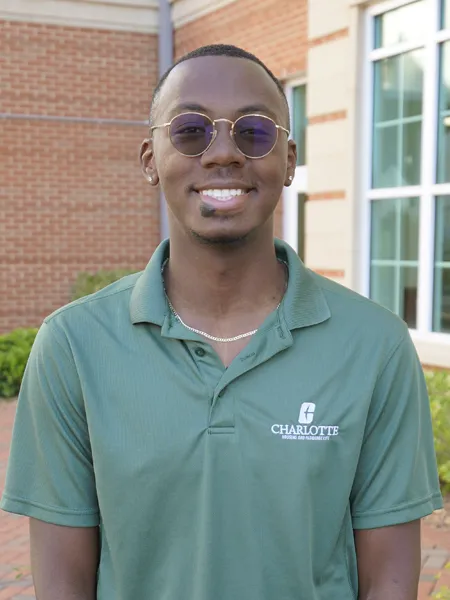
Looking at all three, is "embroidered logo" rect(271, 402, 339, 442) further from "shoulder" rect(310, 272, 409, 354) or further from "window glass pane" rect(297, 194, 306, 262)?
"window glass pane" rect(297, 194, 306, 262)

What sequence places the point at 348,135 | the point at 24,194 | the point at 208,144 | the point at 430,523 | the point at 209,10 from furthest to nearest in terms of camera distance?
the point at 24,194
the point at 209,10
the point at 348,135
the point at 430,523
the point at 208,144

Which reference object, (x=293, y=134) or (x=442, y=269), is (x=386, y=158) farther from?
(x=293, y=134)

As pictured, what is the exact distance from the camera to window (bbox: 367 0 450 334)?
18.7ft

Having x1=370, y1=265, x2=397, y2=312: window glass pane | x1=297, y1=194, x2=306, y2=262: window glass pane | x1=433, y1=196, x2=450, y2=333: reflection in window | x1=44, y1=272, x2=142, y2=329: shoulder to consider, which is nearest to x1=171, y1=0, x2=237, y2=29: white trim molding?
x1=297, y1=194, x2=306, y2=262: window glass pane

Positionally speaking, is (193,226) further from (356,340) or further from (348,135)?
(348,135)

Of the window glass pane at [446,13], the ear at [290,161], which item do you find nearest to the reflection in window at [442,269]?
the window glass pane at [446,13]

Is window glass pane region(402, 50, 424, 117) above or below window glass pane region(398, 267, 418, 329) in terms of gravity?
above

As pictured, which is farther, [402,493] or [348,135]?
[348,135]

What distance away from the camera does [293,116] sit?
8.47 metres

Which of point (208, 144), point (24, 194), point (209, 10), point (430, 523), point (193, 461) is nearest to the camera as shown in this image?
point (193, 461)

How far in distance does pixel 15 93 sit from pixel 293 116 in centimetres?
370

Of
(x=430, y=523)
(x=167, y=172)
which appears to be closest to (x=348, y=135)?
(x=430, y=523)

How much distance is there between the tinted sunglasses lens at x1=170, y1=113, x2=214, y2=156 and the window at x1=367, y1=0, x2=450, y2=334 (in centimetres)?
447

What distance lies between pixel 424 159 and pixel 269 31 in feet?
10.5
